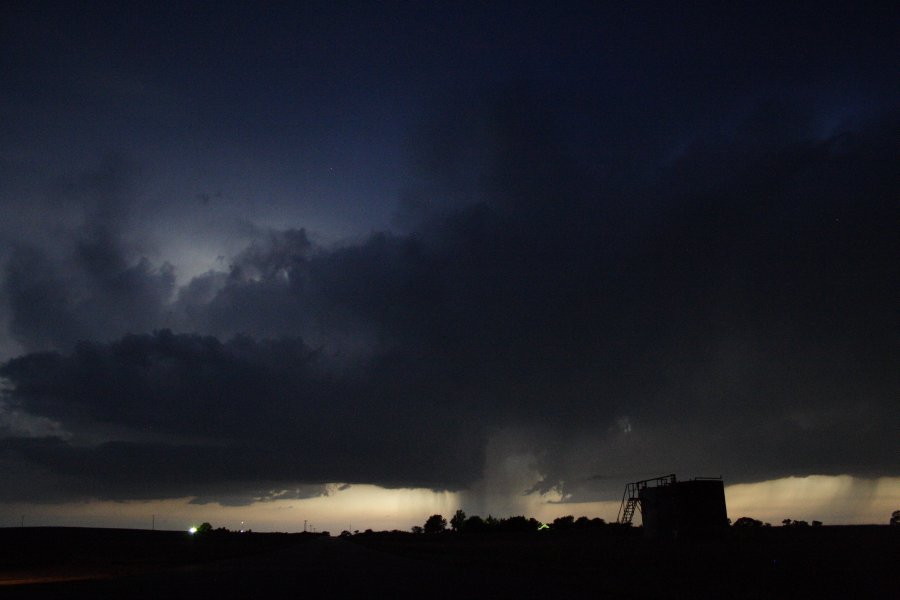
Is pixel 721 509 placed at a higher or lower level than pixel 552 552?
higher

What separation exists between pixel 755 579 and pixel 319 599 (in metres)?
21.7

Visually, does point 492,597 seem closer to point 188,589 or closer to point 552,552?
point 188,589

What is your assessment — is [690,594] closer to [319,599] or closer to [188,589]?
[319,599]

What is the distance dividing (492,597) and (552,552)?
41.5m

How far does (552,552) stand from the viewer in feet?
221

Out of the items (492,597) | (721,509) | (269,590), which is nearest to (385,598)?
(492,597)

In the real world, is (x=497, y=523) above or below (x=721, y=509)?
below

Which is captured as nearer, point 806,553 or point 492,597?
point 492,597

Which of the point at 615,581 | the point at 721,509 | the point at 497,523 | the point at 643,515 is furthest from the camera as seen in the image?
the point at 497,523

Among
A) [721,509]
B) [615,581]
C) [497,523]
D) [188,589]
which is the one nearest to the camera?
[188,589]

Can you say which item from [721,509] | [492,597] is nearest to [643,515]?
[721,509]

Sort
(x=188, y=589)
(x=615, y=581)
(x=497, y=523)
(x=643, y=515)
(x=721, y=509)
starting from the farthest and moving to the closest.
Answer: 1. (x=497, y=523)
2. (x=643, y=515)
3. (x=721, y=509)
4. (x=615, y=581)
5. (x=188, y=589)

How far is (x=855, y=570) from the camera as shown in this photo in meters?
32.7

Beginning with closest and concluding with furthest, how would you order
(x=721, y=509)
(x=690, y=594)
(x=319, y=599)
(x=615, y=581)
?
1. (x=319, y=599)
2. (x=690, y=594)
3. (x=615, y=581)
4. (x=721, y=509)
